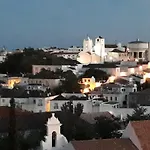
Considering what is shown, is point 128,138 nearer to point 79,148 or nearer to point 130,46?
point 79,148

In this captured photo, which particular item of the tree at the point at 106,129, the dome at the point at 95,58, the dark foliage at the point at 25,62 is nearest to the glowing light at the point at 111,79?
the dark foliage at the point at 25,62

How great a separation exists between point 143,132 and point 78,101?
18.7 meters

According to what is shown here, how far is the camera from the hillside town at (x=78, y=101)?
18344mm

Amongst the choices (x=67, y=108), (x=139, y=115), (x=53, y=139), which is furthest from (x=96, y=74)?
(x=53, y=139)

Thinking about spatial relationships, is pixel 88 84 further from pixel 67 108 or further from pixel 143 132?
pixel 143 132

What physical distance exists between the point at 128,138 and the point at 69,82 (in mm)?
27153

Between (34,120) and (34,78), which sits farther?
(34,78)

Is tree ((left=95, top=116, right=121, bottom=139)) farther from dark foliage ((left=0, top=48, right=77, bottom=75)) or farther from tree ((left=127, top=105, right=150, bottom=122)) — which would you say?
dark foliage ((left=0, top=48, right=77, bottom=75))

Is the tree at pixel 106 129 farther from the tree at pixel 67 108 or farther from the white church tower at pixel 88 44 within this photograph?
the white church tower at pixel 88 44

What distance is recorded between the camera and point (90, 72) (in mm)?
50938

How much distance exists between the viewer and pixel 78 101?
1435 inches

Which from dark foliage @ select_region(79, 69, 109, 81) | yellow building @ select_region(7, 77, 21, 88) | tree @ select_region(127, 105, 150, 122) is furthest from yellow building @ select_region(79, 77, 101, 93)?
tree @ select_region(127, 105, 150, 122)

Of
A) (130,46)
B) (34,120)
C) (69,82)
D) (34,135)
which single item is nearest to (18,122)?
(34,120)

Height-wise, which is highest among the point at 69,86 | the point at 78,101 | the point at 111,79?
the point at 111,79
